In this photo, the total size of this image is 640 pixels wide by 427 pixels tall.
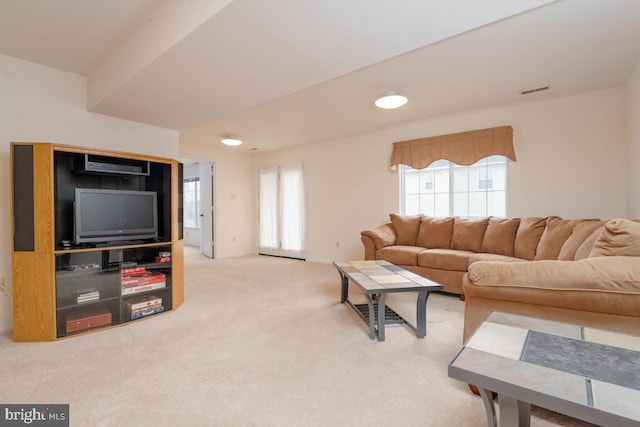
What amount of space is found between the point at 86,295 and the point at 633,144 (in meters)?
5.31

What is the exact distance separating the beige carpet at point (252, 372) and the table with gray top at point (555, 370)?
61 centimetres

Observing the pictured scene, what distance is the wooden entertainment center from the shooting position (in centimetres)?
235

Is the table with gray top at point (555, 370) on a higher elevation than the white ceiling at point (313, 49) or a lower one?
lower

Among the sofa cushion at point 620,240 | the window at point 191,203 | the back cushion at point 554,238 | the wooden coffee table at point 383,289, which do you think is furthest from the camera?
the window at point 191,203

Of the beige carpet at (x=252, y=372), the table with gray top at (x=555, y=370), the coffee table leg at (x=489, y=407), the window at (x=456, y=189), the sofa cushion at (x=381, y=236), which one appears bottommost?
the beige carpet at (x=252, y=372)

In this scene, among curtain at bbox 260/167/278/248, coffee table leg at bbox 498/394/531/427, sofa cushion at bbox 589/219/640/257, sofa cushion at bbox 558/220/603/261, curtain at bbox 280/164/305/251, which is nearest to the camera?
coffee table leg at bbox 498/394/531/427

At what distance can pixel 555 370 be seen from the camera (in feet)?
2.88

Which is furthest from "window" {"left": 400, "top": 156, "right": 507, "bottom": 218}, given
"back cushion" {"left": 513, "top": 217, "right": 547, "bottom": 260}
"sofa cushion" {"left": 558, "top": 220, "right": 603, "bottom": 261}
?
"sofa cushion" {"left": 558, "top": 220, "right": 603, "bottom": 261}

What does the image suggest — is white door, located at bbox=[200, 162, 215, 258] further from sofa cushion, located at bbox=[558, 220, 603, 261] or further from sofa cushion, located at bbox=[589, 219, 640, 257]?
sofa cushion, located at bbox=[589, 219, 640, 257]

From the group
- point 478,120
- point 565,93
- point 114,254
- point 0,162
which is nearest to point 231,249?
point 114,254

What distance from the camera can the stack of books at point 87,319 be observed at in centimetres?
247

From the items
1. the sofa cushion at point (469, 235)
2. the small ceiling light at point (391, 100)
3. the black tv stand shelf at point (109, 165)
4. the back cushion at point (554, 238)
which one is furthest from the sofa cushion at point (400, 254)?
the black tv stand shelf at point (109, 165)

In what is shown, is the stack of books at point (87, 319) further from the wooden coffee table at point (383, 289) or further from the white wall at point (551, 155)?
the white wall at point (551, 155)

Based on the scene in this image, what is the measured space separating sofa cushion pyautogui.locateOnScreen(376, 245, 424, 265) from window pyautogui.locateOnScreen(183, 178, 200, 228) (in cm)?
642
